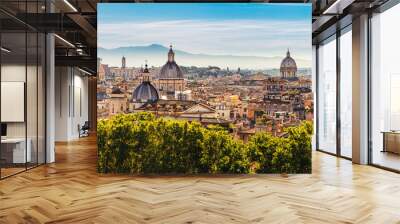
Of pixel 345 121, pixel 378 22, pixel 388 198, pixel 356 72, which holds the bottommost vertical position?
pixel 388 198

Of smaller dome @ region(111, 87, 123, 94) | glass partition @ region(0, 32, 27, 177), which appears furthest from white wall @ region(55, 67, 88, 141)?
smaller dome @ region(111, 87, 123, 94)

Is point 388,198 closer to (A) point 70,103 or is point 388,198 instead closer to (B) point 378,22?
(B) point 378,22

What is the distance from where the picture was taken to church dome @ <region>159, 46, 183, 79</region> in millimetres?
7484

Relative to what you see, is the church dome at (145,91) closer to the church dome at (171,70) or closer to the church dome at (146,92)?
the church dome at (146,92)

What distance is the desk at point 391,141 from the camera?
7.73 metres

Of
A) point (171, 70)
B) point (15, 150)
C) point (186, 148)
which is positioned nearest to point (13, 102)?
point (15, 150)

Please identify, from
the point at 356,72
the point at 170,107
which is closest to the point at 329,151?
the point at 356,72

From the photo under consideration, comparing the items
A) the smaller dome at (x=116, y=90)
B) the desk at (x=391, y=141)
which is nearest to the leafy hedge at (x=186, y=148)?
the smaller dome at (x=116, y=90)

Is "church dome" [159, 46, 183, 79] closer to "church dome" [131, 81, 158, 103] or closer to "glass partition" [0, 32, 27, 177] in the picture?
"church dome" [131, 81, 158, 103]

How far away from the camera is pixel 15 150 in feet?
23.9

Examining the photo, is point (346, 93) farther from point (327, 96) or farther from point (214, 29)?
point (214, 29)

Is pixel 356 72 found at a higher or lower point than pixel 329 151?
higher

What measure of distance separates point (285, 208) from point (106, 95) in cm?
406

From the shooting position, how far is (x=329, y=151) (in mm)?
11281
